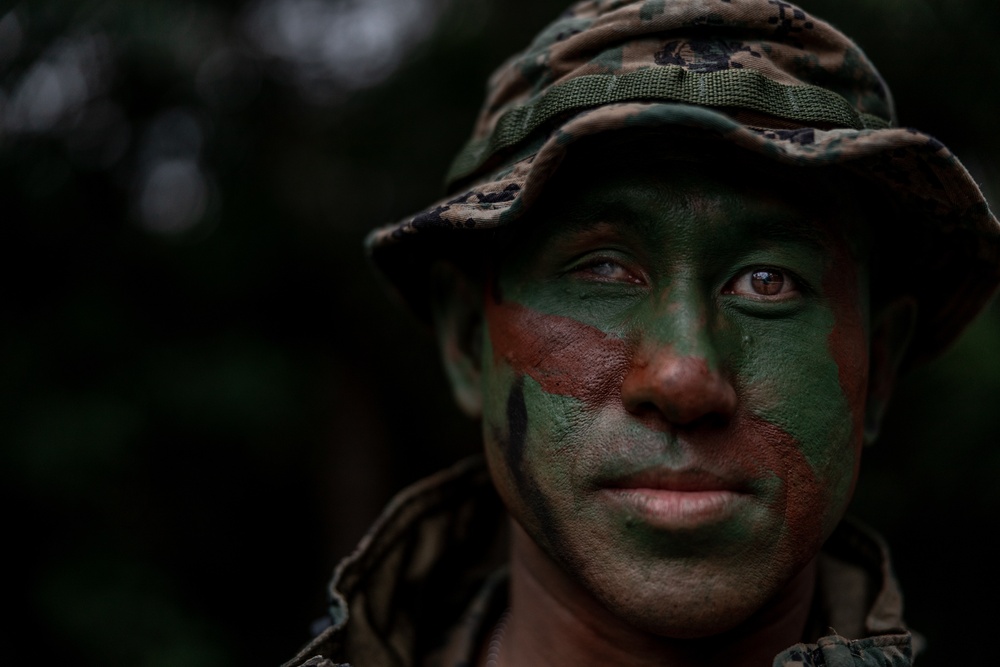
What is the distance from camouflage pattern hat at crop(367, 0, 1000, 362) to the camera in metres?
1.52

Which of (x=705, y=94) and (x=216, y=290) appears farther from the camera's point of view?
(x=216, y=290)

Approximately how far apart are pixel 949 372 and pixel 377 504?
2.44m

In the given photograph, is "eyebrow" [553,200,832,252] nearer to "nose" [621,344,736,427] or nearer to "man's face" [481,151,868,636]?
"man's face" [481,151,868,636]

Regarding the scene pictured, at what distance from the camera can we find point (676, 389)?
4.91 feet

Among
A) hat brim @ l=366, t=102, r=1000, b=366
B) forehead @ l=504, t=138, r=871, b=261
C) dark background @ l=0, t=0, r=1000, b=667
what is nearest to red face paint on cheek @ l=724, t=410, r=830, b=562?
forehead @ l=504, t=138, r=871, b=261

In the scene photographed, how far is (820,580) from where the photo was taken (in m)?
2.06

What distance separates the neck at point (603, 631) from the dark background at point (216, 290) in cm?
166

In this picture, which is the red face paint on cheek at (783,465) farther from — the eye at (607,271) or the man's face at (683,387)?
the eye at (607,271)

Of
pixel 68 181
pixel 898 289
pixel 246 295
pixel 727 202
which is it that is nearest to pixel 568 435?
pixel 727 202

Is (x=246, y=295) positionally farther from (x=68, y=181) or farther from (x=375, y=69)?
(x=375, y=69)

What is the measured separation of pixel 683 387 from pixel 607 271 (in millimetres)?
302

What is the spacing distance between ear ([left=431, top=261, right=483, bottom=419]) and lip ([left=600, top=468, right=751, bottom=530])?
0.56m

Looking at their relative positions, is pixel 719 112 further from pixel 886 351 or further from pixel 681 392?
pixel 886 351

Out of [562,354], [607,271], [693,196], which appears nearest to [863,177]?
[693,196]
